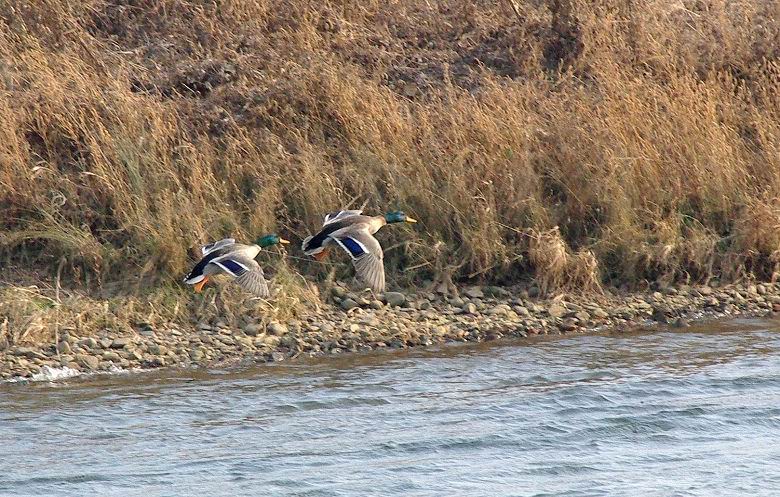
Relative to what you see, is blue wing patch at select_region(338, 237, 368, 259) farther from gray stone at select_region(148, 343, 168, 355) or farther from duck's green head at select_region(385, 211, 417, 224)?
gray stone at select_region(148, 343, 168, 355)

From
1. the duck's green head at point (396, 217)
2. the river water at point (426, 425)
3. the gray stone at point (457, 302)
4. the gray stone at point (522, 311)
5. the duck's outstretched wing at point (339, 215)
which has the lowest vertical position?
the river water at point (426, 425)

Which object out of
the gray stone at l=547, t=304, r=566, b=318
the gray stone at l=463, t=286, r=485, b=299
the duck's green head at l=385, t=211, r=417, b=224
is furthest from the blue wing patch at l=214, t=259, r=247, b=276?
the gray stone at l=547, t=304, r=566, b=318

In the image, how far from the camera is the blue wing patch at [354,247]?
10086 millimetres

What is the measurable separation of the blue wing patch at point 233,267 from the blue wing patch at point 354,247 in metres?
0.72

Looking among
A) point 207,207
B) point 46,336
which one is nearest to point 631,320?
point 207,207

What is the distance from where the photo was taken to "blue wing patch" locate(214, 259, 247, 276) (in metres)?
9.90

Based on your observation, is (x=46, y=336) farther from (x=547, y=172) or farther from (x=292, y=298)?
(x=547, y=172)

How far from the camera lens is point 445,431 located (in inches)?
341

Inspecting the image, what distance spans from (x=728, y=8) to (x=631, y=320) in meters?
4.70

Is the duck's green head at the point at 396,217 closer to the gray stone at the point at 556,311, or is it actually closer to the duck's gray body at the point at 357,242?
the duck's gray body at the point at 357,242

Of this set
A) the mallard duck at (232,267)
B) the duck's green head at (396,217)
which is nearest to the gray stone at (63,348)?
the mallard duck at (232,267)

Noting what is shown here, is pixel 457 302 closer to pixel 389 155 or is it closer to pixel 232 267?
pixel 389 155

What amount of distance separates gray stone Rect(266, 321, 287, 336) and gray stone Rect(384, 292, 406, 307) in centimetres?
95

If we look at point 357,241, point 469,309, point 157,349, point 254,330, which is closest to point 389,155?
point 469,309
